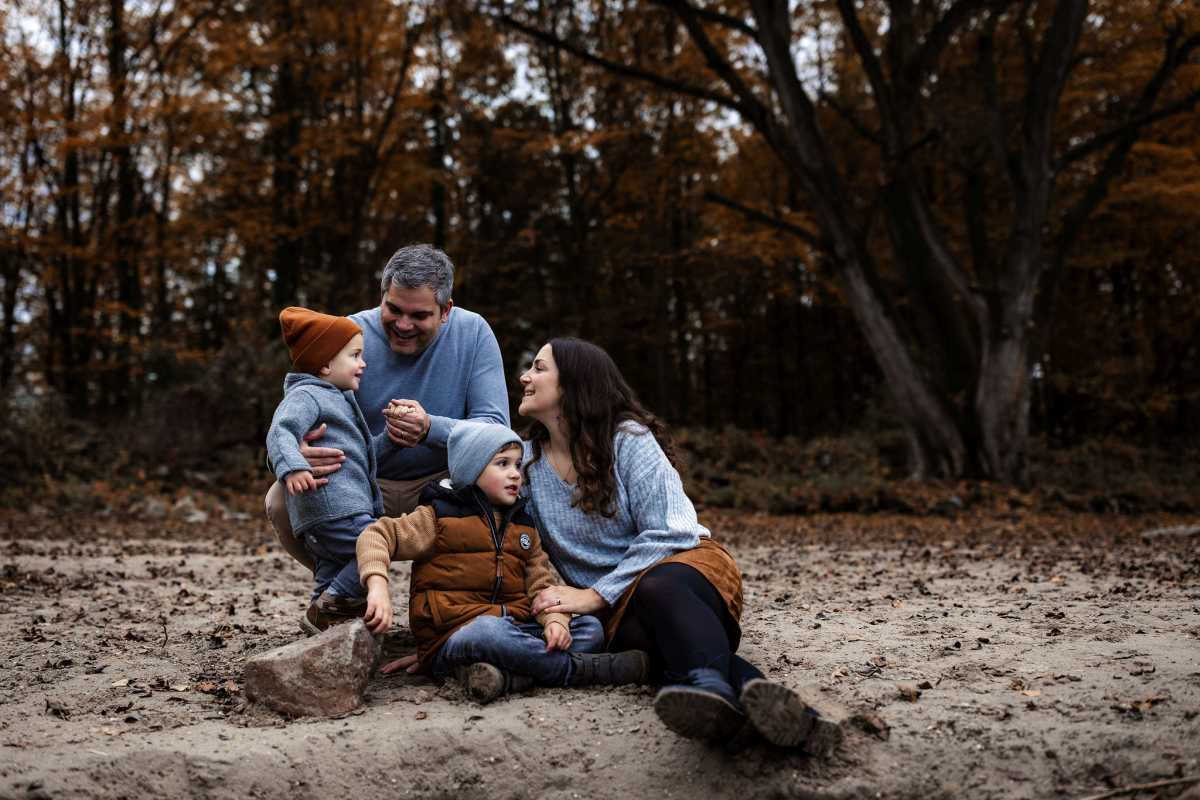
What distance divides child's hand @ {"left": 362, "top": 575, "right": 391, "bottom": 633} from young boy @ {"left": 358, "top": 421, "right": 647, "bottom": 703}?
1.7 inches

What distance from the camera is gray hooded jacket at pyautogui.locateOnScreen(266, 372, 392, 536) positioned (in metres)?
3.45

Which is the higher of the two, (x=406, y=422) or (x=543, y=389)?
(x=543, y=389)

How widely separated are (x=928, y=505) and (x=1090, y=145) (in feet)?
15.6

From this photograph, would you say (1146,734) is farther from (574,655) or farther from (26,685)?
(26,685)

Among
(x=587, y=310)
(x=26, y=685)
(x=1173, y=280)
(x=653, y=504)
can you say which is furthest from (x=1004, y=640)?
(x=1173, y=280)

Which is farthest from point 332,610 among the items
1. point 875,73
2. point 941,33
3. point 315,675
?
point 875,73

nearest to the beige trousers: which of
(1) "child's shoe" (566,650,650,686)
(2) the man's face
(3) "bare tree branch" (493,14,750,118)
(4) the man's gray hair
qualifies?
(2) the man's face

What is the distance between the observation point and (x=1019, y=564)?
662cm

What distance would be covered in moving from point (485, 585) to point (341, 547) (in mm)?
595

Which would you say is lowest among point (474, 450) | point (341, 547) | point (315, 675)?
point (315, 675)

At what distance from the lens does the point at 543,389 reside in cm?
364

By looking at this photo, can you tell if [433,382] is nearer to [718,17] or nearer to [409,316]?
[409,316]

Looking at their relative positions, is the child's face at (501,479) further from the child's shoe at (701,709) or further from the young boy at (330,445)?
the child's shoe at (701,709)

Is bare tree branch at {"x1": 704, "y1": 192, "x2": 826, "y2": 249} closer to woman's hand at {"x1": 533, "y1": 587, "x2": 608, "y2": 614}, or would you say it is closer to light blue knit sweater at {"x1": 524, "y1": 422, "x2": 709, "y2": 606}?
light blue knit sweater at {"x1": 524, "y1": 422, "x2": 709, "y2": 606}
